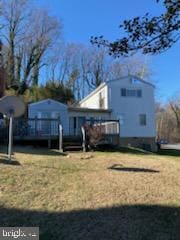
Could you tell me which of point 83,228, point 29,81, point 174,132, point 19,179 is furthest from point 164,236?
point 174,132

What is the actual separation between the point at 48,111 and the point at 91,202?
63.9 feet

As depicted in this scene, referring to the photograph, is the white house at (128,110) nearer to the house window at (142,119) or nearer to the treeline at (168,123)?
the house window at (142,119)

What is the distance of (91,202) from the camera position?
7.44 m

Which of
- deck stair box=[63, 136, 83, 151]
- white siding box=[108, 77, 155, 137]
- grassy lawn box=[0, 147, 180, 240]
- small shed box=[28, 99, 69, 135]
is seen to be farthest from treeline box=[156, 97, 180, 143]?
grassy lawn box=[0, 147, 180, 240]

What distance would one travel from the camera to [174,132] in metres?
59.8

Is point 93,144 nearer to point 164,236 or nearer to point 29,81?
point 164,236

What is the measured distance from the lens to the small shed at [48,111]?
2612cm

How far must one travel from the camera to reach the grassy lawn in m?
6.16

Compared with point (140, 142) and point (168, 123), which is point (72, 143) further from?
point (168, 123)

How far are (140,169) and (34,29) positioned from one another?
31.5 meters

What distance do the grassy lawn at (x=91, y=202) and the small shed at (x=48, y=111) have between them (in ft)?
50.4

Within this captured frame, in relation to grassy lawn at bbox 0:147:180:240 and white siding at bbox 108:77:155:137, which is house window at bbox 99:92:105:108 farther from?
grassy lawn at bbox 0:147:180:240

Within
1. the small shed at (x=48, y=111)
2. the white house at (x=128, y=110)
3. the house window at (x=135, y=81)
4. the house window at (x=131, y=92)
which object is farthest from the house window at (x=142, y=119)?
the small shed at (x=48, y=111)

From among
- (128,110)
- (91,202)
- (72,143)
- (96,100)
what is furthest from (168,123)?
(91,202)
